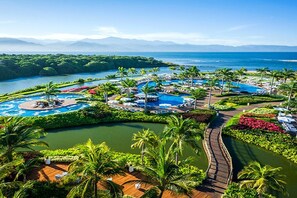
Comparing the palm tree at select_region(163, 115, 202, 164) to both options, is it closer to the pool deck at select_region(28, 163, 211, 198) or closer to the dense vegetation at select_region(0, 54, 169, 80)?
the pool deck at select_region(28, 163, 211, 198)

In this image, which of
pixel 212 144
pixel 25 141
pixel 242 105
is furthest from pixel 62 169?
pixel 242 105

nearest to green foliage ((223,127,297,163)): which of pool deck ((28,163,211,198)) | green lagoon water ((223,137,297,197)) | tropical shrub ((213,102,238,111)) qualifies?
green lagoon water ((223,137,297,197))

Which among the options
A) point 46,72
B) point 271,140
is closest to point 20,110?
point 271,140

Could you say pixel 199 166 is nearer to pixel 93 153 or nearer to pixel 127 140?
pixel 127 140

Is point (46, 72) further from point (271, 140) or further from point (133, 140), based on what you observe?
point (271, 140)

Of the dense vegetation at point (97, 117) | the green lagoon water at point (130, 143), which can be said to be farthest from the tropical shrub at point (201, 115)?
the green lagoon water at point (130, 143)
